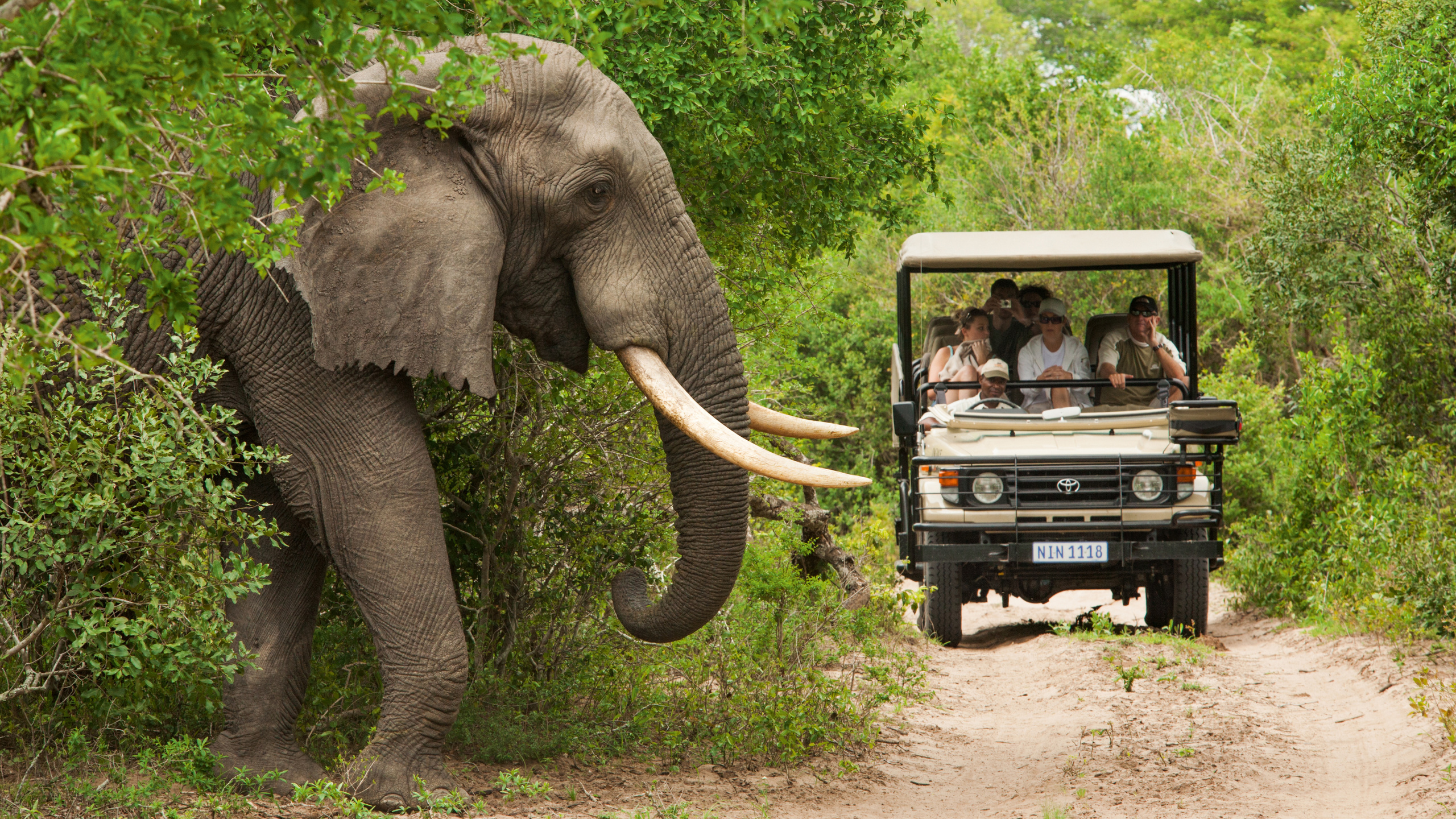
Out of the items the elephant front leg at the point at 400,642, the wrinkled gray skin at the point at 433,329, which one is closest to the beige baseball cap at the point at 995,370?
the wrinkled gray skin at the point at 433,329

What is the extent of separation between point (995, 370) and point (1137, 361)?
3.61 feet

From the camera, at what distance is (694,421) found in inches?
208

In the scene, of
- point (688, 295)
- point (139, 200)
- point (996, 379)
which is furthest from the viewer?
point (996, 379)

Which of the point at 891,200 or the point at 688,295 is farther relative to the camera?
the point at 891,200

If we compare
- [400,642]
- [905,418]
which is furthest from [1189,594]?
[400,642]

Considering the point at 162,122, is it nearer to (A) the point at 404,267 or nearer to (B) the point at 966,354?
(A) the point at 404,267

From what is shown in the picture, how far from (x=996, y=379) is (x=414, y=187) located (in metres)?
5.61

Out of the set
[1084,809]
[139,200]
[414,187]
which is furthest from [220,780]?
[1084,809]

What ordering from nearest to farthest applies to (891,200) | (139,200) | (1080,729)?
(139,200), (1080,729), (891,200)

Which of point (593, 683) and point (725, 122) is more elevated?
point (725, 122)

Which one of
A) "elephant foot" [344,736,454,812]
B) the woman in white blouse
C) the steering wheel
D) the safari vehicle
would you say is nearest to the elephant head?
"elephant foot" [344,736,454,812]

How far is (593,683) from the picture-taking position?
6.96 metres

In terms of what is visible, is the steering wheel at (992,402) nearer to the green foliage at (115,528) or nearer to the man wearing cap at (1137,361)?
the man wearing cap at (1137,361)

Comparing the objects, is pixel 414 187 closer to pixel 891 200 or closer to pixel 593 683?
pixel 593 683
